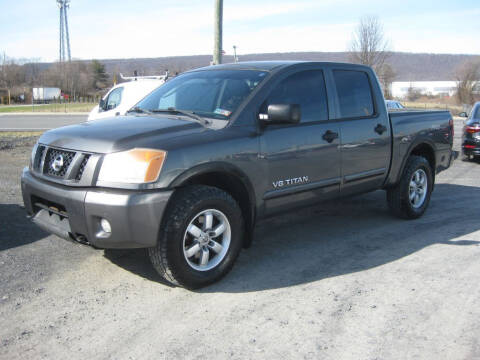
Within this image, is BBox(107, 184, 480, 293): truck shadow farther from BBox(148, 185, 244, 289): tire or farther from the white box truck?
the white box truck

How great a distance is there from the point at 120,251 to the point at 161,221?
1449 millimetres

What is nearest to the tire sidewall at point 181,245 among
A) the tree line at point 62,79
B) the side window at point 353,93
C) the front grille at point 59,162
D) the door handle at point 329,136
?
the front grille at point 59,162

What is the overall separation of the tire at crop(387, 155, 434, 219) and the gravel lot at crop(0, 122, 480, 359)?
395mm

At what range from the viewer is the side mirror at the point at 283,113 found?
397cm

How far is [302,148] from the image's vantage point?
173 inches

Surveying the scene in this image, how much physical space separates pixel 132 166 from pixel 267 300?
1.45 metres

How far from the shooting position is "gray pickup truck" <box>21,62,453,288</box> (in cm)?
345

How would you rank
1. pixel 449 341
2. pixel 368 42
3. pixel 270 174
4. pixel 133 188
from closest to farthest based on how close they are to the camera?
pixel 449 341, pixel 133 188, pixel 270 174, pixel 368 42

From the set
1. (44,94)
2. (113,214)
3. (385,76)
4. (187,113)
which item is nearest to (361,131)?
(187,113)

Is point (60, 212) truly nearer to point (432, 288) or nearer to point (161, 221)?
point (161, 221)

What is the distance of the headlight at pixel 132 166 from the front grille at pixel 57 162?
0.40m

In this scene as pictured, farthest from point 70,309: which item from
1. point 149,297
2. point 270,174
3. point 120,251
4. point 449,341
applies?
point 449,341

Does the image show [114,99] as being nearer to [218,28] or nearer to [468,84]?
[218,28]

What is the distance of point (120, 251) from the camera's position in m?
4.73
